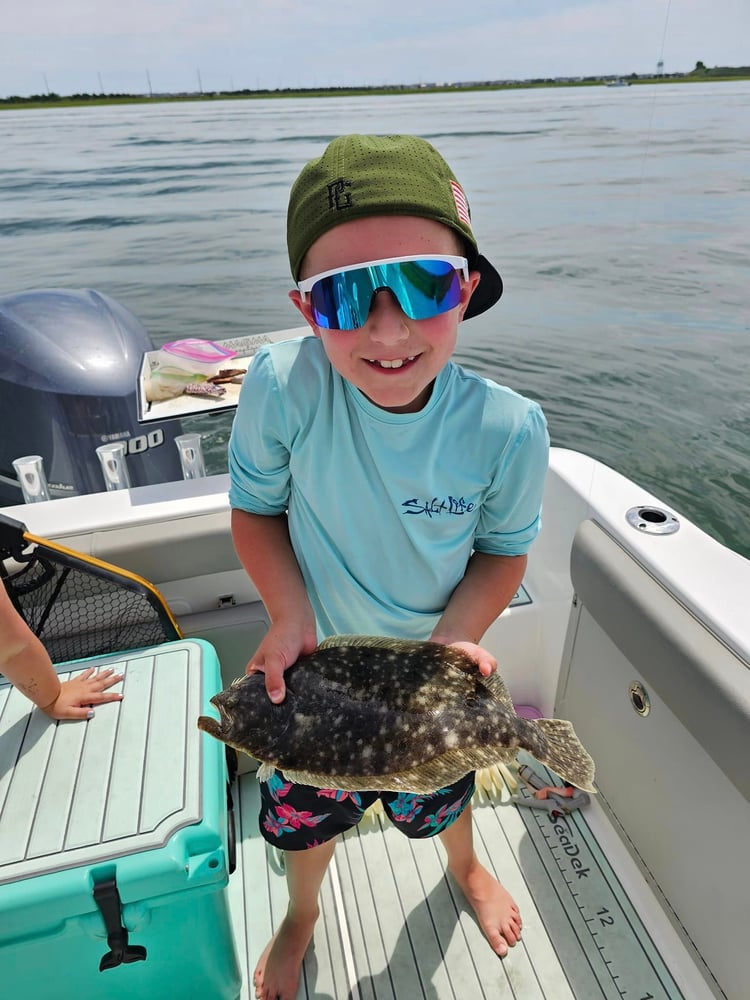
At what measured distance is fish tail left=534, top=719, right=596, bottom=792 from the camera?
4.79 feet

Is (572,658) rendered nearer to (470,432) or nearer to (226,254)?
(470,432)

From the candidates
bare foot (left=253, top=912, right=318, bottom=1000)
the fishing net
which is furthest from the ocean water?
bare foot (left=253, top=912, right=318, bottom=1000)

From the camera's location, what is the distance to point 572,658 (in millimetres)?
2500

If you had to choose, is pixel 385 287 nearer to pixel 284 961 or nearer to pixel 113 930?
pixel 113 930

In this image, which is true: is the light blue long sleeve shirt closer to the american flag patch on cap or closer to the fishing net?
the american flag patch on cap

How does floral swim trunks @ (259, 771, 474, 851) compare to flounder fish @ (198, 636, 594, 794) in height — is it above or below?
below

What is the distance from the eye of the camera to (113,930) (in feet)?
4.89

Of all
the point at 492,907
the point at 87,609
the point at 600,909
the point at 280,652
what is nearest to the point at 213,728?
the point at 280,652

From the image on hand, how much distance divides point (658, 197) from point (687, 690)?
16.0 meters

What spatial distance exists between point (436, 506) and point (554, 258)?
38.0 feet

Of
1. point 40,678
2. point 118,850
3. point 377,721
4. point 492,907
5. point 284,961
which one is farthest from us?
point 492,907

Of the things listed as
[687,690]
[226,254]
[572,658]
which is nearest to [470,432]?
[687,690]

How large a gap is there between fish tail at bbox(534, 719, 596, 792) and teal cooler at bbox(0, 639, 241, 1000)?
80 cm

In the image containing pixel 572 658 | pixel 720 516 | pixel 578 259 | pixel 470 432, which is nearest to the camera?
pixel 470 432
